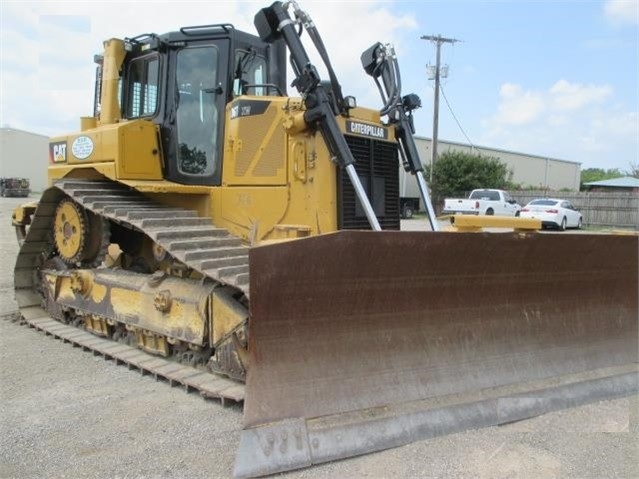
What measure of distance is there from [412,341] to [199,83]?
3.30 metres

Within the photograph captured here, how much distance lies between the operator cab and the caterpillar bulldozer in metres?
0.02

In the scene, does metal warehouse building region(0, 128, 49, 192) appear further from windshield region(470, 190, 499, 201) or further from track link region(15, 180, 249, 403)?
track link region(15, 180, 249, 403)

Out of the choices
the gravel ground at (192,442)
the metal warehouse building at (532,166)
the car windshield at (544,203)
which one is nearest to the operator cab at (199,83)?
the gravel ground at (192,442)

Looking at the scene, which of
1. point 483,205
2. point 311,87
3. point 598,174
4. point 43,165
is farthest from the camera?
point 598,174

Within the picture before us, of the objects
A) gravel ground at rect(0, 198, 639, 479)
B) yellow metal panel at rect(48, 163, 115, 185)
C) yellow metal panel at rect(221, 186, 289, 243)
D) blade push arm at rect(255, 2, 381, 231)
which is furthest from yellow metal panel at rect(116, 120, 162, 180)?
gravel ground at rect(0, 198, 639, 479)

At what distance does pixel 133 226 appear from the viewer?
5.10m

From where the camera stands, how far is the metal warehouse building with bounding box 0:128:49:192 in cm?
4997

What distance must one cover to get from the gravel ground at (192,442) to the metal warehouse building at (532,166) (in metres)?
35.5

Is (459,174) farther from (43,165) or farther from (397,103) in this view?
(43,165)

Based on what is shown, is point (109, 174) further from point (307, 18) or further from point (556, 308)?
point (556, 308)

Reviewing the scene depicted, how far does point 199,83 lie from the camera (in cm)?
554

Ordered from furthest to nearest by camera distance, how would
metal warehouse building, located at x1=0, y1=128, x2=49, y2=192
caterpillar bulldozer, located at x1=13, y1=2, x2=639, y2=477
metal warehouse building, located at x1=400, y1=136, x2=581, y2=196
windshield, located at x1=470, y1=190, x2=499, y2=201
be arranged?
metal warehouse building, located at x1=0, y1=128, x2=49, y2=192
metal warehouse building, located at x1=400, y1=136, x2=581, y2=196
windshield, located at x1=470, y1=190, x2=499, y2=201
caterpillar bulldozer, located at x1=13, y1=2, x2=639, y2=477

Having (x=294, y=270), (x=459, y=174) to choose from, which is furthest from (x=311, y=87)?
(x=459, y=174)

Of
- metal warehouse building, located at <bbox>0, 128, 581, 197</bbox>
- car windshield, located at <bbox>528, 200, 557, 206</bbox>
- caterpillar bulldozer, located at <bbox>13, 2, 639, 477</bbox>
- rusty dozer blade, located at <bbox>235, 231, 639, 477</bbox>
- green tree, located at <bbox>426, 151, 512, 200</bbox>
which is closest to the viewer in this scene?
rusty dozer blade, located at <bbox>235, 231, 639, 477</bbox>
